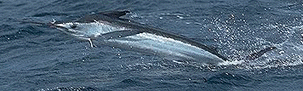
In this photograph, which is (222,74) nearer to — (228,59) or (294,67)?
(228,59)

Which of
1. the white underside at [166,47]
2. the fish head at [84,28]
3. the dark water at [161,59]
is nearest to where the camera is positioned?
the dark water at [161,59]

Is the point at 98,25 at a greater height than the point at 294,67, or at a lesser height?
greater

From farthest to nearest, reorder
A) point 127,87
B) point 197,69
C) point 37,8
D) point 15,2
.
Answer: point 15,2
point 37,8
point 197,69
point 127,87

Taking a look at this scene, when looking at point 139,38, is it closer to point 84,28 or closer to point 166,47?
point 166,47

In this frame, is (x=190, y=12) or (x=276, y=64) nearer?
(x=276, y=64)

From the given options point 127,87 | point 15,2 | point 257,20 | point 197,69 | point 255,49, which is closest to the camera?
point 127,87

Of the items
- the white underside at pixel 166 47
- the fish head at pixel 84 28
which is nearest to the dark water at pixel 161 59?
the white underside at pixel 166 47

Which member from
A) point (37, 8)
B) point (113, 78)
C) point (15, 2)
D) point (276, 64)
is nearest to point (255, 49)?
point (276, 64)

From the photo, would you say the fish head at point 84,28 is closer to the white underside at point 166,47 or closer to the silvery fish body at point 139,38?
the silvery fish body at point 139,38
